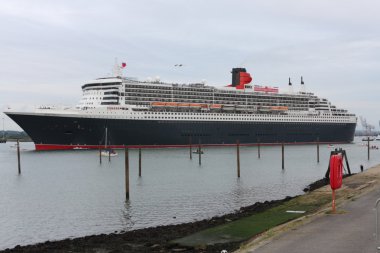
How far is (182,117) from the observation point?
283 ft

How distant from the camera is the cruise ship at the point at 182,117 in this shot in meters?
76.9

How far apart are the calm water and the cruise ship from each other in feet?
81.7

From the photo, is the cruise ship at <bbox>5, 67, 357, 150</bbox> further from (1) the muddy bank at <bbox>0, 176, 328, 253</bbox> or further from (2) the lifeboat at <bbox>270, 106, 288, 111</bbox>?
(1) the muddy bank at <bbox>0, 176, 328, 253</bbox>

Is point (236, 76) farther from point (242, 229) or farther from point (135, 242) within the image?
point (135, 242)

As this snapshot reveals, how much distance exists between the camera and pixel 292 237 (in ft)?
40.3

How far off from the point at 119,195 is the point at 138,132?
4909cm

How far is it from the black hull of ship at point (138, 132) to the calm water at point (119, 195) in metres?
24.1

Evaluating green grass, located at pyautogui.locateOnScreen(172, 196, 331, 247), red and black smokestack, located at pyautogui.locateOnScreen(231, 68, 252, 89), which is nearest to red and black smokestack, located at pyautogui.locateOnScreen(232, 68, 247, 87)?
red and black smokestack, located at pyautogui.locateOnScreen(231, 68, 252, 89)

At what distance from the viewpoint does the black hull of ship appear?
75500 millimetres

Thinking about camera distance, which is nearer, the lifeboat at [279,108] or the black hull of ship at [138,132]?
the black hull of ship at [138,132]

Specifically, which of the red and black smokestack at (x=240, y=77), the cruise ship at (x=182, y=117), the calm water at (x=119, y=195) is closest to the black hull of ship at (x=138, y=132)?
the cruise ship at (x=182, y=117)

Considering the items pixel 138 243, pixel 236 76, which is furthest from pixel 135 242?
pixel 236 76

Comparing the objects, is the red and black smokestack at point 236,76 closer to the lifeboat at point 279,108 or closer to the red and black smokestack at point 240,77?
the red and black smokestack at point 240,77

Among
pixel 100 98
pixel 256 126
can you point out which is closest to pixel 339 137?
pixel 256 126
